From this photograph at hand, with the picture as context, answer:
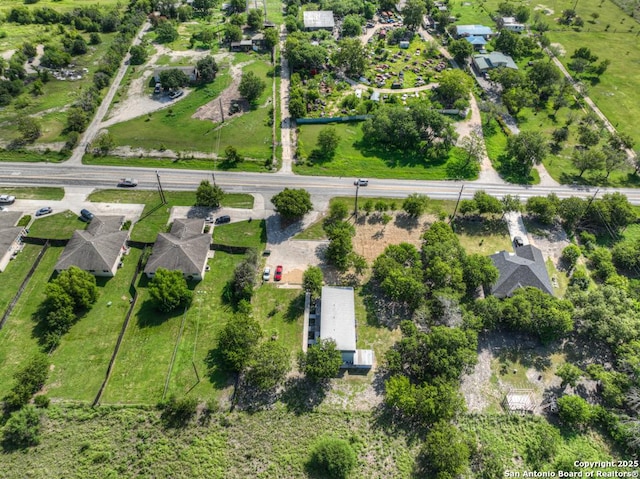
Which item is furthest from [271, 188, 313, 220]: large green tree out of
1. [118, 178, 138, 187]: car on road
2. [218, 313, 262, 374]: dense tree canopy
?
[118, 178, 138, 187]: car on road

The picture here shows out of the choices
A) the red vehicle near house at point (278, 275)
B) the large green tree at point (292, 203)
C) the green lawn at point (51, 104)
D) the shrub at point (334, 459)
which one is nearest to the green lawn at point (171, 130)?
the green lawn at point (51, 104)

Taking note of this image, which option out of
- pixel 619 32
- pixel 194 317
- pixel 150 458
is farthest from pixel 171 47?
pixel 619 32

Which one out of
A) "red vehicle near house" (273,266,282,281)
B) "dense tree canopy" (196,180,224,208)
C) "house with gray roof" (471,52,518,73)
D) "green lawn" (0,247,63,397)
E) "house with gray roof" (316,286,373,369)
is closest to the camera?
"green lawn" (0,247,63,397)

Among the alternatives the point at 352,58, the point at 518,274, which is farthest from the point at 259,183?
the point at 352,58

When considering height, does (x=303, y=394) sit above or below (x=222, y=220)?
below

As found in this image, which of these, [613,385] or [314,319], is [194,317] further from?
[613,385]

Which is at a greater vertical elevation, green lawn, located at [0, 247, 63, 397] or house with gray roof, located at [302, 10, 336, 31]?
house with gray roof, located at [302, 10, 336, 31]

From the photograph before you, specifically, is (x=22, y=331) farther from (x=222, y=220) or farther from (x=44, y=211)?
(x=222, y=220)

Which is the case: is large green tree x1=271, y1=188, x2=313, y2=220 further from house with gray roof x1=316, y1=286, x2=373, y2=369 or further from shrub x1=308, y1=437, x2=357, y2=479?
shrub x1=308, y1=437, x2=357, y2=479
